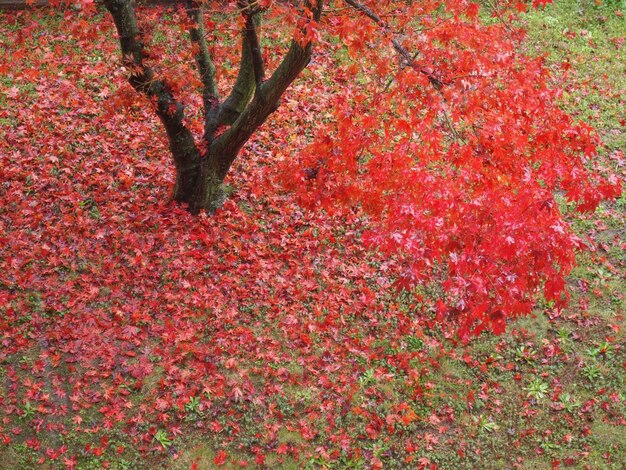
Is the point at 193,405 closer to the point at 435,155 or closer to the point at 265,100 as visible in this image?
the point at 265,100

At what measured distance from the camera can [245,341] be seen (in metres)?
8.15

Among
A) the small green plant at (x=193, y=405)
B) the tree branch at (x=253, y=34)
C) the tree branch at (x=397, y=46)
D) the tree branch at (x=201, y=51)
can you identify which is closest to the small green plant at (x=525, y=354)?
the tree branch at (x=397, y=46)

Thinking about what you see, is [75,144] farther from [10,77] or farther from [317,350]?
[317,350]

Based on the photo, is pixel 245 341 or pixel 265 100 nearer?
pixel 245 341

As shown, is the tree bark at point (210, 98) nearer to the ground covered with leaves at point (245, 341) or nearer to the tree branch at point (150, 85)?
the tree branch at point (150, 85)

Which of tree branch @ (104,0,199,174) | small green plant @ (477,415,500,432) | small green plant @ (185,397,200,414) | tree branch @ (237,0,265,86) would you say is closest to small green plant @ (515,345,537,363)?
small green plant @ (477,415,500,432)

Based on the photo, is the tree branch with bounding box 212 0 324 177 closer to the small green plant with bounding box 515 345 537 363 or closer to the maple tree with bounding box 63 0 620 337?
the maple tree with bounding box 63 0 620 337

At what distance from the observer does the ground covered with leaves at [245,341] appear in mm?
7145

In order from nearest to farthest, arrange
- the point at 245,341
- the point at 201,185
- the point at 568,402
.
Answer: the point at 568,402 < the point at 245,341 < the point at 201,185

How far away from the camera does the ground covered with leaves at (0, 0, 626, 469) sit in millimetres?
7145

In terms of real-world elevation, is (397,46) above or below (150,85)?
above

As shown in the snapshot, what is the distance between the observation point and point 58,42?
1332 cm

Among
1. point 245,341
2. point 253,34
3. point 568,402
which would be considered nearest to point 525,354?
point 568,402

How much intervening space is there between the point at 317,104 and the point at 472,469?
7.73m
